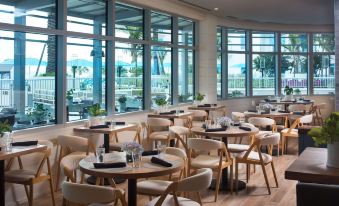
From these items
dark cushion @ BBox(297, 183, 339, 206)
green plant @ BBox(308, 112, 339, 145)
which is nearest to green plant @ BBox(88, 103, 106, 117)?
green plant @ BBox(308, 112, 339, 145)

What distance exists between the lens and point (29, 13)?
17.7ft

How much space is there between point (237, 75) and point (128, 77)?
202 inches

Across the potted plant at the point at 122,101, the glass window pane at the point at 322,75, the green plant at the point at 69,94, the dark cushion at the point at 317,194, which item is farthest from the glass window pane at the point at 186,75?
the dark cushion at the point at 317,194

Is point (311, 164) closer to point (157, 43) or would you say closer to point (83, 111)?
point (83, 111)

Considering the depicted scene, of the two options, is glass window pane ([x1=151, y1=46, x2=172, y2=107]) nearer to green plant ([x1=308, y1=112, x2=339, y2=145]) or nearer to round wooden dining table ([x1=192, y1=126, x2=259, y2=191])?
round wooden dining table ([x1=192, y1=126, x2=259, y2=191])

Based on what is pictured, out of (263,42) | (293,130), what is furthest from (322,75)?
(293,130)

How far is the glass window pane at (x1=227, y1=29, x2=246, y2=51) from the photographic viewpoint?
11711 millimetres

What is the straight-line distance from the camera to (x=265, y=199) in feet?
16.2

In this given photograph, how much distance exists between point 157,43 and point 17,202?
15.1 feet

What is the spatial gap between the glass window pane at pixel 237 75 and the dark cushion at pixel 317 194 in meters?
9.36

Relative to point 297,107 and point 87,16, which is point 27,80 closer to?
point 87,16

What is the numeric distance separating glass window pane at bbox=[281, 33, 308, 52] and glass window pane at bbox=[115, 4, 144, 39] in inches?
253

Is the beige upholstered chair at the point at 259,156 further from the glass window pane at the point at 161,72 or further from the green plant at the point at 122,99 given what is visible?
the glass window pane at the point at 161,72

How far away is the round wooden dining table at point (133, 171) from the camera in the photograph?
10.3 feet
